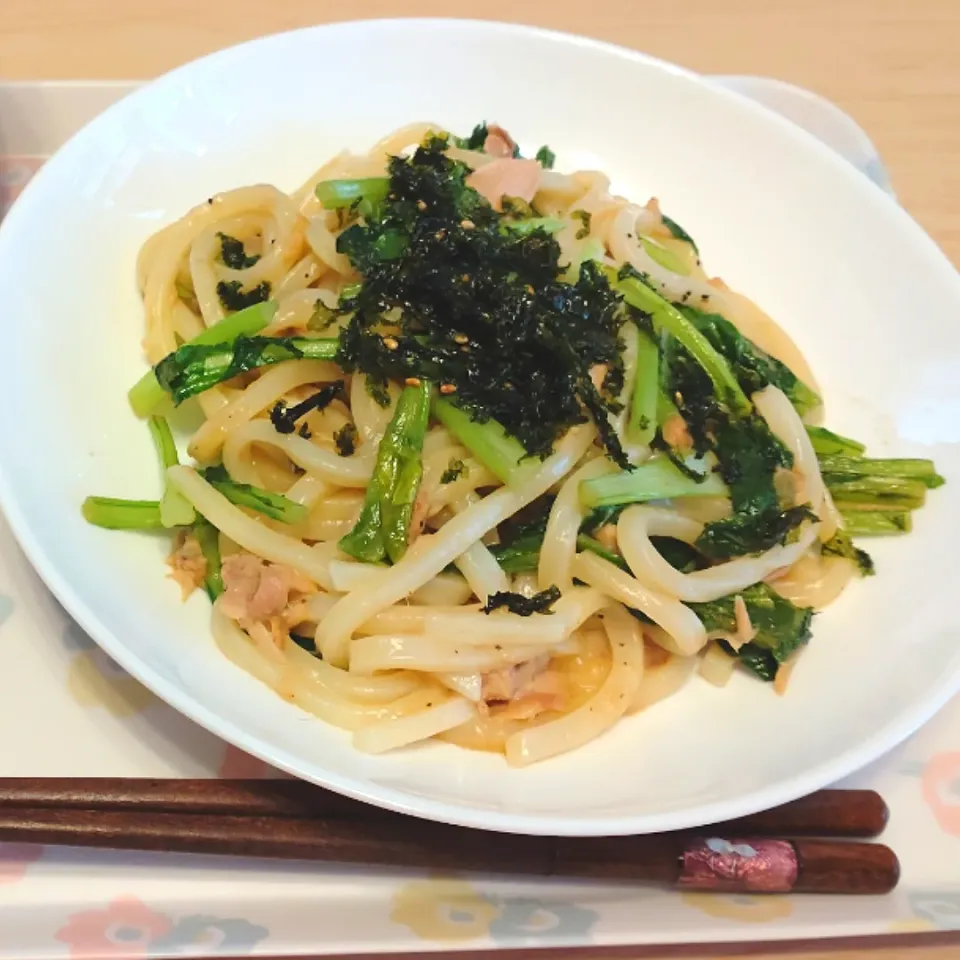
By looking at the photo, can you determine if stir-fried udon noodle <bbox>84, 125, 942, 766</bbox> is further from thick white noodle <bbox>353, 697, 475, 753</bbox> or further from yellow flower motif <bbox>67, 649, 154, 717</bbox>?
yellow flower motif <bbox>67, 649, 154, 717</bbox>

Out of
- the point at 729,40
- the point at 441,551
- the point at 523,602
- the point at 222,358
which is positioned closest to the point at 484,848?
the point at 523,602

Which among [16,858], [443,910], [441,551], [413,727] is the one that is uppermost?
[441,551]

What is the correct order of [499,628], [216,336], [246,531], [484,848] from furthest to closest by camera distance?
[216,336] < [246,531] < [499,628] < [484,848]

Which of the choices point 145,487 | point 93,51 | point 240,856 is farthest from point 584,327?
point 93,51

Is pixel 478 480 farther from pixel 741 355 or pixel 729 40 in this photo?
pixel 729 40

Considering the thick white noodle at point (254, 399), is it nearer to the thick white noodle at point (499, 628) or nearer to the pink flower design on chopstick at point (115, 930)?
the thick white noodle at point (499, 628)

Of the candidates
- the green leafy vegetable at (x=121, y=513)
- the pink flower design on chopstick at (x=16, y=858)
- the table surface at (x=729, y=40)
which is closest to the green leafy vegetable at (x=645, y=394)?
the green leafy vegetable at (x=121, y=513)
